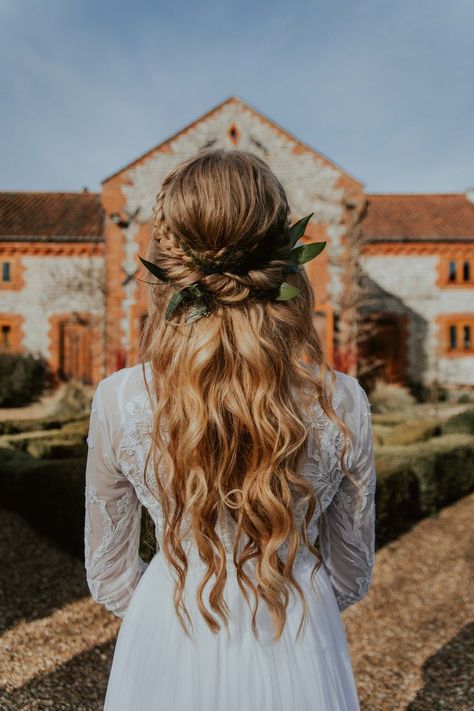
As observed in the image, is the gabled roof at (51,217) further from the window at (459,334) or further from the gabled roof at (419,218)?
the window at (459,334)

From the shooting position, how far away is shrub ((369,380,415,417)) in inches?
549

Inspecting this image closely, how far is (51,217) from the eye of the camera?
20.7 meters

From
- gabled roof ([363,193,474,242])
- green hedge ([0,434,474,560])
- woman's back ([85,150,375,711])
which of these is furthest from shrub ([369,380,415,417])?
woman's back ([85,150,375,711])

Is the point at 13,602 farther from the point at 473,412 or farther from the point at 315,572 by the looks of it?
the point at 473,412

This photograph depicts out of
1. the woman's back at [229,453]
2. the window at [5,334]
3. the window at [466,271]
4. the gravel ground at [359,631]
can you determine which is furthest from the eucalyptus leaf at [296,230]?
the window at [466,271]

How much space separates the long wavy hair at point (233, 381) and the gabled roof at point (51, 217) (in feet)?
61.6

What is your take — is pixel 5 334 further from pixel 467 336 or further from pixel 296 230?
pixel 296 230

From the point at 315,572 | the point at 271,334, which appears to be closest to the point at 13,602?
the point at 315,572

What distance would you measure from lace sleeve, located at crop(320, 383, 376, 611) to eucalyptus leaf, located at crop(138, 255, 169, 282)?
2.02 ft

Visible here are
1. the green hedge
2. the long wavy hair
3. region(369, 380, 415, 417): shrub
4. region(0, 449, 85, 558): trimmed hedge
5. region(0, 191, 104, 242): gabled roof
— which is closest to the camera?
the long wavy hair

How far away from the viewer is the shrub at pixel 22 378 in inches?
686

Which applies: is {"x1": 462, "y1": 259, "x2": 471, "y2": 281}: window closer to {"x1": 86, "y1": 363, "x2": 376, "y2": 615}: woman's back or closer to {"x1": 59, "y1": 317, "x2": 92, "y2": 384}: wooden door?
{"x1": 59, "y1": 317, "x2": 92, "y2": 384}: wooden door

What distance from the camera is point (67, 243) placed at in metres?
19.4

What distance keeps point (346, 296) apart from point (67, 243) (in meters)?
9.94
